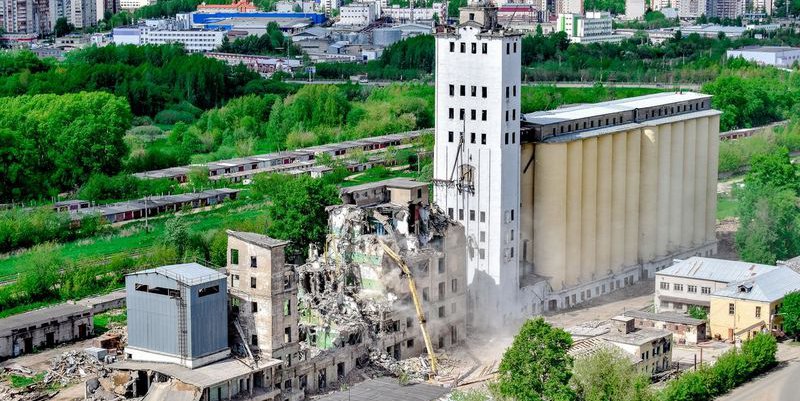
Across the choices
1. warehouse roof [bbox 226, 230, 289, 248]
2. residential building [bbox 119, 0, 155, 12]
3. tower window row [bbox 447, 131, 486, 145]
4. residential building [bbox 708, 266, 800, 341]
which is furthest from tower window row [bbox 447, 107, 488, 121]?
residential building [bbox 119, 0, 155, 12]

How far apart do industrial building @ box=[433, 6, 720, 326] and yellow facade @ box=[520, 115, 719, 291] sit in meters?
0.05

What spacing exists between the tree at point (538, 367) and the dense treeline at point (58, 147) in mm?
37112

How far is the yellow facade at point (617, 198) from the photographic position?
43.5m

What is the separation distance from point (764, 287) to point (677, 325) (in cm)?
305

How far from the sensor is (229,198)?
2488 inches

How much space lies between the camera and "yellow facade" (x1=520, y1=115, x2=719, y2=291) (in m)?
43.5

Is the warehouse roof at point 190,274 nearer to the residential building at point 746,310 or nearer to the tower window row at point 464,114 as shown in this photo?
the tower window row at point 464,114

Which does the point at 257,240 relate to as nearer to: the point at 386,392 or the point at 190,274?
the point at 190,274

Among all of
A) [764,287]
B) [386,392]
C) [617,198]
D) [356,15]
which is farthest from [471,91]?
[356,15]

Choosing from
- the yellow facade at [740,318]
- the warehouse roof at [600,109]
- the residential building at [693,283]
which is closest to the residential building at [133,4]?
the warehouse roof at [600,109]

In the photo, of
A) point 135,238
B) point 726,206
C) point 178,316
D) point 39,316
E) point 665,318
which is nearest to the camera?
point 178,316

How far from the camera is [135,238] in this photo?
180ft

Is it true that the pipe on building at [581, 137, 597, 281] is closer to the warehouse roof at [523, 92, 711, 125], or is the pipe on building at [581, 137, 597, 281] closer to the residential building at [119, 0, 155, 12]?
the warehouse roof at [523, 92, 711, 125]

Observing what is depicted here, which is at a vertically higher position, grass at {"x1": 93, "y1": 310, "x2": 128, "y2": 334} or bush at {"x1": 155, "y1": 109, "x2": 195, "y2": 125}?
bush at {"x1": 155, "y1": 109, "x2": 195, "y2": 125}
